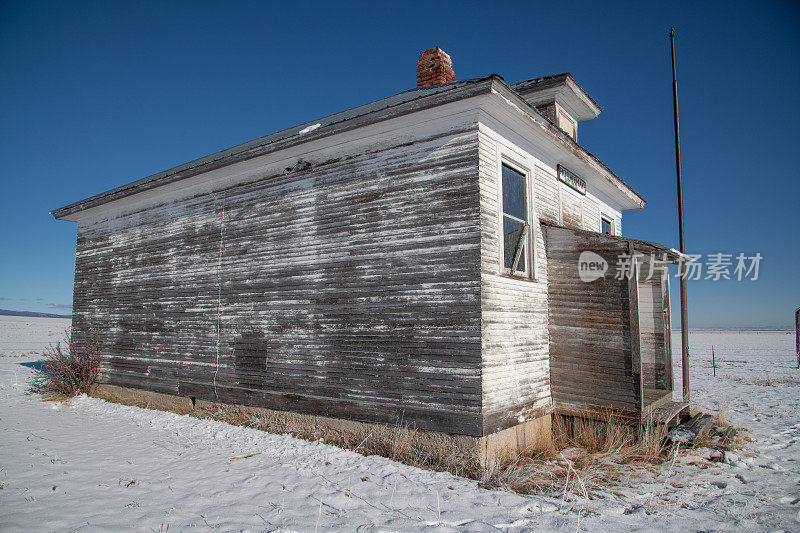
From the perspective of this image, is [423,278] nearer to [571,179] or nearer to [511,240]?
[511,240]

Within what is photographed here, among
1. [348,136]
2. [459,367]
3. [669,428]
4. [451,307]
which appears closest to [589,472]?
[459,367]

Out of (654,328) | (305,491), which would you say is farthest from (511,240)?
(305,491)

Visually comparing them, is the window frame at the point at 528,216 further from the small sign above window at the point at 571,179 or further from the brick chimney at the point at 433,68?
the brick chimney at the point at 433,68

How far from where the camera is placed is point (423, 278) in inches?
276

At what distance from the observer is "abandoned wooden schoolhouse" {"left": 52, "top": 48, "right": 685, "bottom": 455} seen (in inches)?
267

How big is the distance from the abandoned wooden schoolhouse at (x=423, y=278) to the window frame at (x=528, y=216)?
37 millimetres

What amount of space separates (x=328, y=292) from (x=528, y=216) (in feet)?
11.7

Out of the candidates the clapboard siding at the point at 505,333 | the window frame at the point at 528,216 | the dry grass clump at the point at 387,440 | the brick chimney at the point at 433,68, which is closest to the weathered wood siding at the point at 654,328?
the window frame at the point at 528,216

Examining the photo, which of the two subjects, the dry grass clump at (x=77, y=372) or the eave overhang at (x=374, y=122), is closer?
the eave overhang at (x=374, y=122)

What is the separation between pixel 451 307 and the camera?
6.72 metres

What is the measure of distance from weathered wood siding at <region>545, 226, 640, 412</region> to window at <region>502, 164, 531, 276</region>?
0.67 meters

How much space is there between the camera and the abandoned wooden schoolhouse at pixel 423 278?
6.79 m

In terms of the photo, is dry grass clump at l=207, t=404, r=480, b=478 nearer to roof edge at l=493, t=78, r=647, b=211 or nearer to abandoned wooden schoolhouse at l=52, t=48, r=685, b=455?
abandoned wooden schoolhouse at l=52, t=48, r=685, b=455

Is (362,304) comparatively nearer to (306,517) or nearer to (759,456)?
(306,517)
